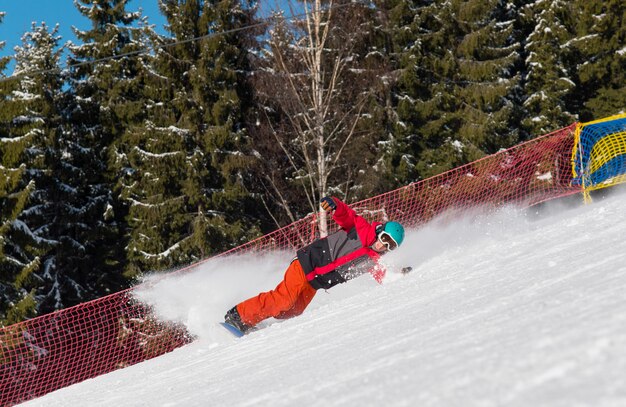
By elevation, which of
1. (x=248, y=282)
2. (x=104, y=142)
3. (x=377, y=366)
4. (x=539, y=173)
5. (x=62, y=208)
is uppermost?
(x=104, y=142)

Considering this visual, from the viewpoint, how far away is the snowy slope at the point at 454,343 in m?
1.77

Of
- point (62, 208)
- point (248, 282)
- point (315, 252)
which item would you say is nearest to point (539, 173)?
point (248, 282)

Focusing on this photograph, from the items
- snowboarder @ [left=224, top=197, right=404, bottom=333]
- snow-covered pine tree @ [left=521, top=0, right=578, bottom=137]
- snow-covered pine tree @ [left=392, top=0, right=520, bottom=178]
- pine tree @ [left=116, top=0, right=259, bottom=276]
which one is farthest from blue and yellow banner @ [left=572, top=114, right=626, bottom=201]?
pine tree @ [left=116, top=0, right=259, bottom=276]

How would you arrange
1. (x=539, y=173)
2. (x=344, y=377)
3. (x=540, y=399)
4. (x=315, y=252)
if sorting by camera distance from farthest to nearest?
(x=539, y=173) < (x=315, y=252) < (x=344, y=377) < (x=540, y=399)

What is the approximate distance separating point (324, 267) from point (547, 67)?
17258 millimetres

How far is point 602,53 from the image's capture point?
22328mm

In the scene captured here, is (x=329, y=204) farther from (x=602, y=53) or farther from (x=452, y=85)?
(x=602, y=53)

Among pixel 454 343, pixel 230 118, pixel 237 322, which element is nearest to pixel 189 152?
pixel 230 118

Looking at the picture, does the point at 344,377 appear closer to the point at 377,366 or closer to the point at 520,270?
the point at 377,366

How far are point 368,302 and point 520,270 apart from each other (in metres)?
1.40

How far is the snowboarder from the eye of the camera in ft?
21.0

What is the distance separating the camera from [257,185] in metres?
20.1

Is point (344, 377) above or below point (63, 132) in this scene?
below

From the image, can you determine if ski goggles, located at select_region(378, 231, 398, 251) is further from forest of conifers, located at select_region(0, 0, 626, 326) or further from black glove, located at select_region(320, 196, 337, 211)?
forest of conifers, located at select_region(0, 0, 626, 326)
